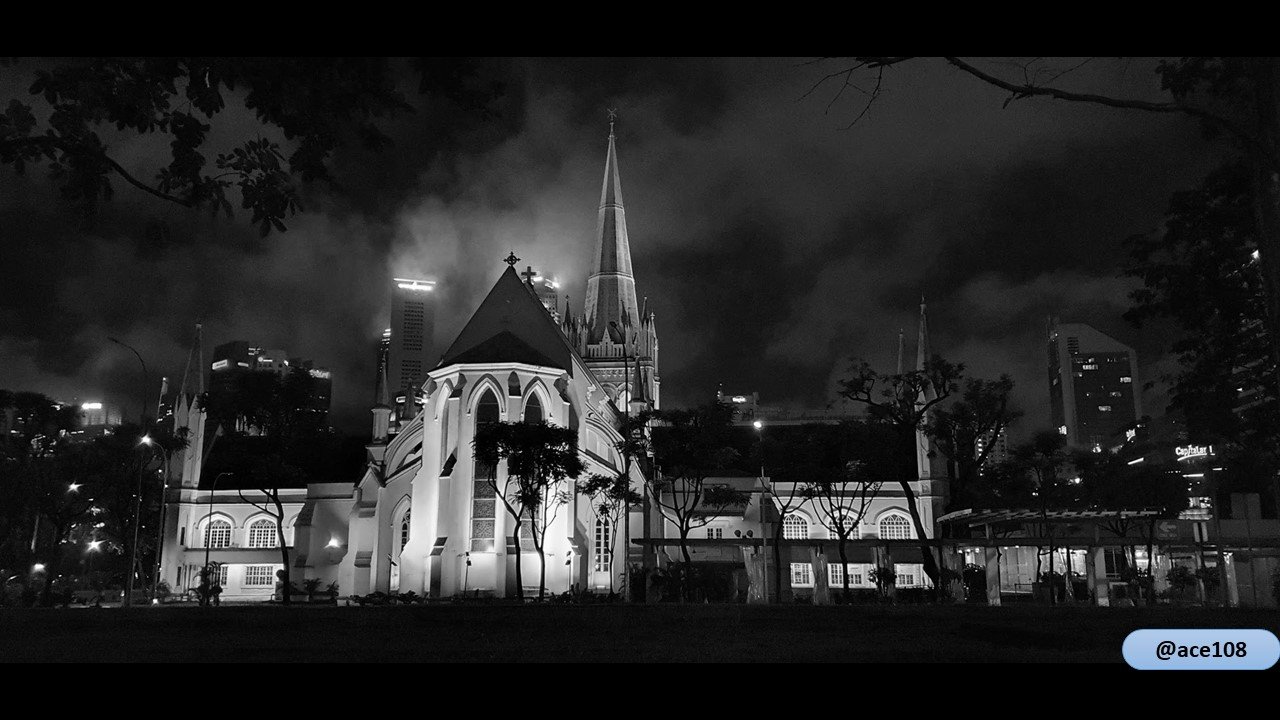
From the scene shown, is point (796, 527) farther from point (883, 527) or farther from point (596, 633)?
point (596, 633)

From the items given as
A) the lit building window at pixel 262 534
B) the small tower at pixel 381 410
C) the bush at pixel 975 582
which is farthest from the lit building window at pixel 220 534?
the bush at pixel 975 582

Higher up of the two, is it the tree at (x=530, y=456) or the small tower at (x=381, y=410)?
the small tower at (x=381, y=410)

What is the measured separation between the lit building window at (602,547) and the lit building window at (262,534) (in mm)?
23690

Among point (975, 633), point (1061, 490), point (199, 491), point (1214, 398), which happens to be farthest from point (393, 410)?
point (975, 633)

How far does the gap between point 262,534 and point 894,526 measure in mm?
40988

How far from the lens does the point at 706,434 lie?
144ft

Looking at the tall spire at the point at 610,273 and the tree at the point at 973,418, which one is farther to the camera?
the tall spire at the point at 610,273

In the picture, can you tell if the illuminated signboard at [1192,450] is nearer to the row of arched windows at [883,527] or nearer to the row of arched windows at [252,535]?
the row of arched windows at [883,527]

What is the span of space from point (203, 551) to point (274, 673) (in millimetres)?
61023

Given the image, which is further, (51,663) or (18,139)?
(18,139)

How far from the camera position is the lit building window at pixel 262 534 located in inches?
2506

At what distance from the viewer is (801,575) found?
55.8m

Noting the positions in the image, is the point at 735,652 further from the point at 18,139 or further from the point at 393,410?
the point at 393,410

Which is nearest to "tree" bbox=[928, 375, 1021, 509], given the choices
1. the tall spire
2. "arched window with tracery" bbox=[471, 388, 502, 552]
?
"arched window with tracery" bbox=[471, 388, 502, 552]
